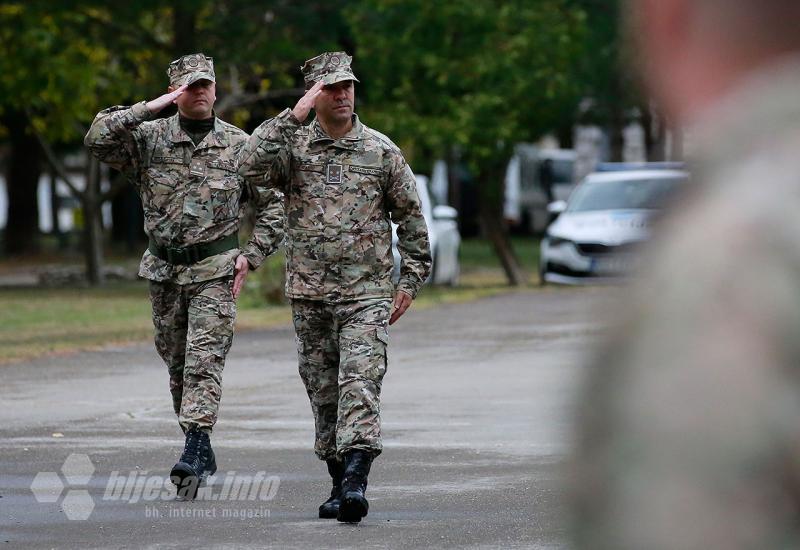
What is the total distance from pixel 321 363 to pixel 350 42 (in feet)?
83.9

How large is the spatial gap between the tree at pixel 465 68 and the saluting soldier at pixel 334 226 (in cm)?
2011

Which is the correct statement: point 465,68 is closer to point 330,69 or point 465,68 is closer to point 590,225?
point 590,225

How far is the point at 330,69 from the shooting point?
8109mm

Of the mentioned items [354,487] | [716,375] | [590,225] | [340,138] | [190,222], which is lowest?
[590,225]

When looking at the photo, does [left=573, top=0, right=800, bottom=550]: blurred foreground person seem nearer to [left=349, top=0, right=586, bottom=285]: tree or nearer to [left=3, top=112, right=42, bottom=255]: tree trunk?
[left=349, top=0, right=586, bottom=285]: tree

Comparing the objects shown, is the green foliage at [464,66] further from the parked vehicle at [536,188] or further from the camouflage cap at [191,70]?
the parked vehicle at [536,188]

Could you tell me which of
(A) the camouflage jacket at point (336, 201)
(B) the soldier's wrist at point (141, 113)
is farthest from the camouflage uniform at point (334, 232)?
(B) the soldier's wrist at point (141, 113)

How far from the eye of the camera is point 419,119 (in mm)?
28688

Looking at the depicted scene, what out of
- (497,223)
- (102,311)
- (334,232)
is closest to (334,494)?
(334,232)

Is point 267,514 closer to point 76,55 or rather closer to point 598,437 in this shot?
point 598,437

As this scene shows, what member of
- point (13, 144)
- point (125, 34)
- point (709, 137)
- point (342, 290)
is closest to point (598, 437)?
point (709, 137)

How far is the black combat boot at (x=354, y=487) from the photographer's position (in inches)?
304

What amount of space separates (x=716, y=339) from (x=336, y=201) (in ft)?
23.1

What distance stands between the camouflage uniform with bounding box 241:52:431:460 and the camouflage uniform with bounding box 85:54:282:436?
755mm
